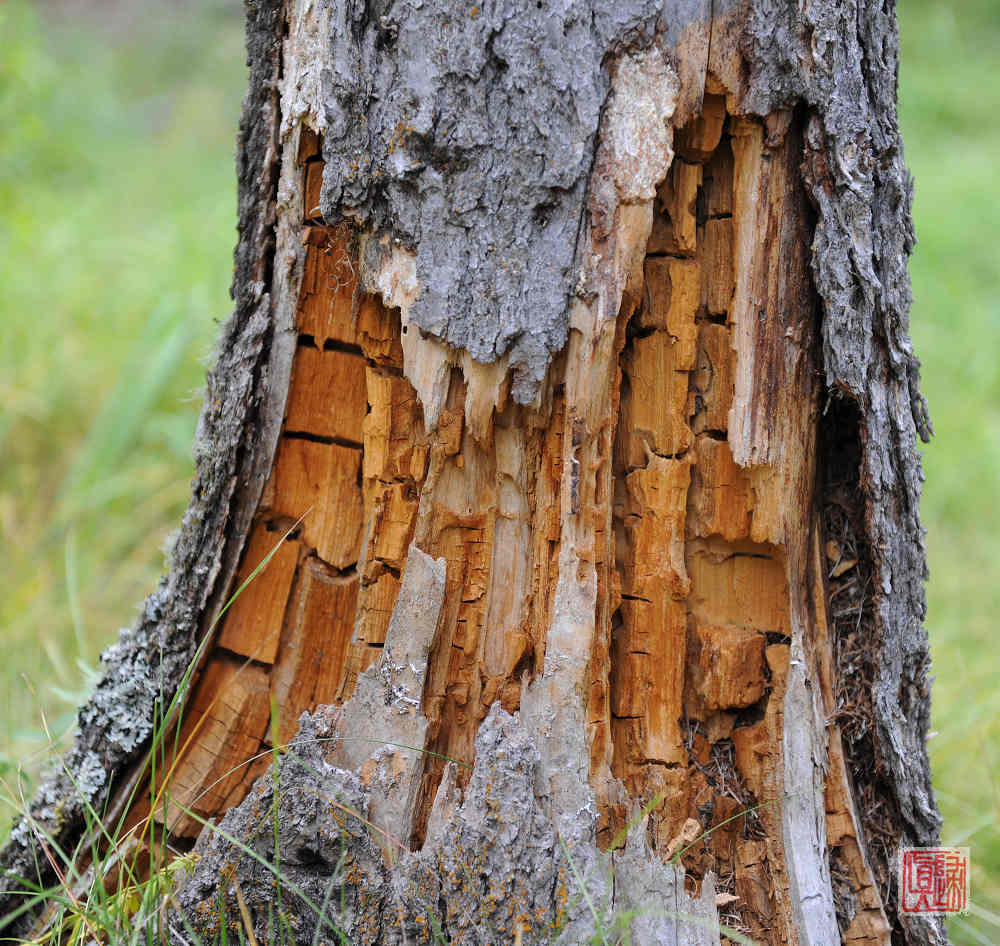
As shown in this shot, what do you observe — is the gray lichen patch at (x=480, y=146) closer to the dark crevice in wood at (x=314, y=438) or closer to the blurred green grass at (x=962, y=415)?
the dark crevice in wood at (x=314, y=438)

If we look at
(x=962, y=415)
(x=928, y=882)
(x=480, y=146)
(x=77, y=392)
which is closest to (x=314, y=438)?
(x=480, y=146)

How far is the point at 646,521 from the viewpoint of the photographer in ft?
4.03

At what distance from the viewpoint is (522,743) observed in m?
1.13

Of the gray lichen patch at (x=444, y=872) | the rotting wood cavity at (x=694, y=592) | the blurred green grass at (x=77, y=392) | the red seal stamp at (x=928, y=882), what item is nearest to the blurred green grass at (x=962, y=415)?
the red seal stamp at (x=928, y=882)

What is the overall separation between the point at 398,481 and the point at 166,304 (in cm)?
254

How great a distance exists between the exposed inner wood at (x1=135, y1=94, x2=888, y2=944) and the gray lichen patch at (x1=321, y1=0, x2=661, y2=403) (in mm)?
90

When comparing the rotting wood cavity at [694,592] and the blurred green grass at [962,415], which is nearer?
the rotting wood cavity at [694,592]

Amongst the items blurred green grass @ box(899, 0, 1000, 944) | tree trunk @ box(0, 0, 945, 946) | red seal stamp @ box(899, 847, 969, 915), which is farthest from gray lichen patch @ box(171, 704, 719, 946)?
blurred green grass @ box(899, 0, 1000, 944)

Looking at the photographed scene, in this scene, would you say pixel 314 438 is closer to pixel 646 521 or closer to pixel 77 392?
pixel 646 521

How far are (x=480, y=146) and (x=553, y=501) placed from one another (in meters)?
0.46

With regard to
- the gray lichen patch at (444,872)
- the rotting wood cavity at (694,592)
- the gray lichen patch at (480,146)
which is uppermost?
the gray lichen patch at (480,146)

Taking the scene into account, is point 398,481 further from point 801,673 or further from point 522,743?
point 801,673

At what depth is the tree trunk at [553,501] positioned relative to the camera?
1091 millimetres

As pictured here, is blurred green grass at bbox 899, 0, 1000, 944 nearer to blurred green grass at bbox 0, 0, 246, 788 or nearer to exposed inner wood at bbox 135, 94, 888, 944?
exposed inner wood at bbox 135, 94, 888, 944
